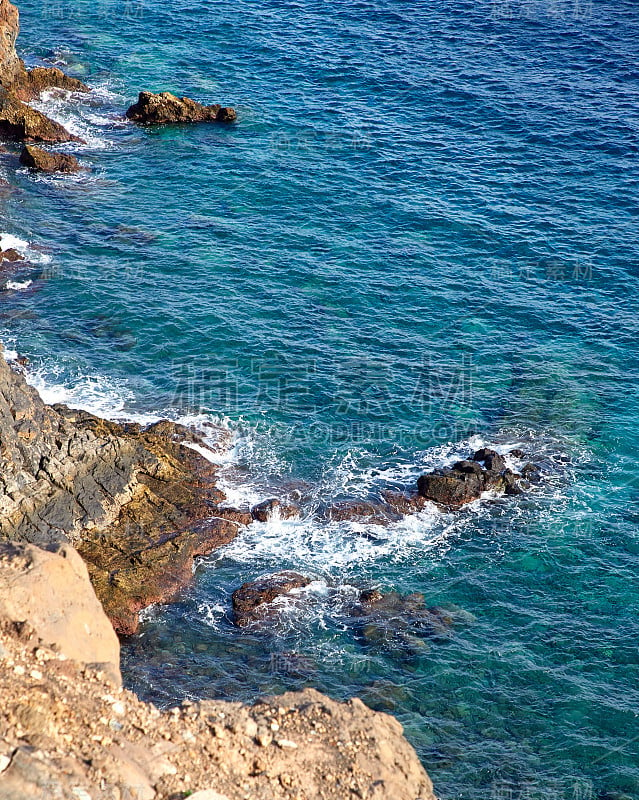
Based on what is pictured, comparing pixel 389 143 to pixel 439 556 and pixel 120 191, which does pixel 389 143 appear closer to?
pixel 120 191

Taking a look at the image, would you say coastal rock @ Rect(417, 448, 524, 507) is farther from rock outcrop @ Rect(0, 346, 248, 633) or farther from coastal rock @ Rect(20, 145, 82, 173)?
coastal rock @ Rect(20, 145, 82, 173)

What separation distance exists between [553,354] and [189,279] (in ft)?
84.5

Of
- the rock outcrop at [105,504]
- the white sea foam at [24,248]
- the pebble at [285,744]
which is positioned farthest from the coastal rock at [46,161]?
the pebble at [285,744]

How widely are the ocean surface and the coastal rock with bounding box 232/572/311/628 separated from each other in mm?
690

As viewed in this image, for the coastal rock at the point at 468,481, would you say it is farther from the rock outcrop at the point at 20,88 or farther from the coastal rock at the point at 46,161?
the rock outcrop at the point at 20,88

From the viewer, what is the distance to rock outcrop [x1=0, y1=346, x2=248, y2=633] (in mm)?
42156

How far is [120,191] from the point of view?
75.4 metres

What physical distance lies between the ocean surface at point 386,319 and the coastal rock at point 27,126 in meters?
2.67

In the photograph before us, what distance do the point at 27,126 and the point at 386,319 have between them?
126 ft

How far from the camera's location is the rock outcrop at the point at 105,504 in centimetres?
4216

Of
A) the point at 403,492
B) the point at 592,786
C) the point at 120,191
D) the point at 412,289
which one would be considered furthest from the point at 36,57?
the point at 592,786

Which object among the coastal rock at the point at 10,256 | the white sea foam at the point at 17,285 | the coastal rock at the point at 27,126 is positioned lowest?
the white sea foam at the point at 17,285

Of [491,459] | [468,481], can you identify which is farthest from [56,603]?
[491,459]

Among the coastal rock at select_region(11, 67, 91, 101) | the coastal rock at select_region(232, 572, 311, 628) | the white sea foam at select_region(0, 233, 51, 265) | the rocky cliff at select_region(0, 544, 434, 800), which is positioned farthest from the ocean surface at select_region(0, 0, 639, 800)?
the rocky cliff at select_region(0, 544, 434, 800)
